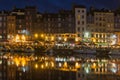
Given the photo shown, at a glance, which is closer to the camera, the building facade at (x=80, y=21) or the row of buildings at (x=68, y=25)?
the building facade at (x=80, y=21)

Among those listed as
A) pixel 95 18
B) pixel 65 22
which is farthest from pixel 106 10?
pixel 65 22

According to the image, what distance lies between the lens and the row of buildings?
9788 cm

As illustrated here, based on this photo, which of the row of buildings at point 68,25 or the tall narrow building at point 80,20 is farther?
the row of buildings at point 68,25

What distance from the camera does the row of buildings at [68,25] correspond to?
97.9 metres

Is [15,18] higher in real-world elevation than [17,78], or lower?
higher

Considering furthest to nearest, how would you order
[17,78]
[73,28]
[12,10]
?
[12,10], [73,28], [17,78]

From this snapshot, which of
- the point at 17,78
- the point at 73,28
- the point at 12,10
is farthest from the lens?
the point at 12,10

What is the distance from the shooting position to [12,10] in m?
110

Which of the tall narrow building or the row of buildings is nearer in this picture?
the tall narrow building

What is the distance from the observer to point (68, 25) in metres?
98.4

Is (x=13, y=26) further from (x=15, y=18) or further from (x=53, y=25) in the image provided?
(x=53, y=25)

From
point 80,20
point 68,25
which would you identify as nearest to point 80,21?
point 80,20

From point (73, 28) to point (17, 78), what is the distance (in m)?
62.4

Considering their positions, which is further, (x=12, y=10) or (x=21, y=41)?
(x=12, y=10)
